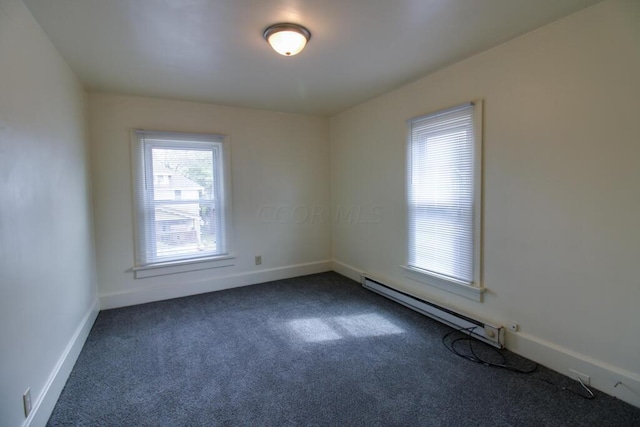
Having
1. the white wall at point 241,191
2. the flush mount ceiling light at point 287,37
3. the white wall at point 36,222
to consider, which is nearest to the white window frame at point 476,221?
the flush mount ceiling light at point 287,37

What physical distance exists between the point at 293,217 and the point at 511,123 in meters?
3.05

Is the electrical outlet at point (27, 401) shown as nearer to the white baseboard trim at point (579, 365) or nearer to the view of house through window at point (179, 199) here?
the view of house through window at point (179, 199)

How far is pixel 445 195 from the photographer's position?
296cm

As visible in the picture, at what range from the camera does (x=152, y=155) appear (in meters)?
3.67

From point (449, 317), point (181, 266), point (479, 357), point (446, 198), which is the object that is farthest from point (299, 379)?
point (181, 266)

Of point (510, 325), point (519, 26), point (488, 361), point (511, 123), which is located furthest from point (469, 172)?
point (488, 361)

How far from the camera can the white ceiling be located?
1.89 m

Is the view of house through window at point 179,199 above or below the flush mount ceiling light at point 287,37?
below

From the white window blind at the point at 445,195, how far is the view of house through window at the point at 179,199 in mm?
2474

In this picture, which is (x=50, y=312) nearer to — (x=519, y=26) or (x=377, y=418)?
(x=377, y=418)

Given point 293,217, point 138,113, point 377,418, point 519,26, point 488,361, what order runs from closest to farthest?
point 377,418 < point 519,26 < point 488,361 < point 138,113 < point 293,217

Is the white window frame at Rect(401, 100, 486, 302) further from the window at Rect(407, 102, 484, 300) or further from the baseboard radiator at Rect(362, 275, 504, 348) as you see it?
the baseboard radiator at Rect(362, 275, 504, 348)

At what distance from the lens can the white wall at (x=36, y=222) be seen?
1509 mm

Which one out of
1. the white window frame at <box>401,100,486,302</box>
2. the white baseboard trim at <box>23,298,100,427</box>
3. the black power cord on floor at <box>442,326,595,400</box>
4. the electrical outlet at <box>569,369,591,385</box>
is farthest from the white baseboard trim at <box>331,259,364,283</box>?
the white baseboard trim at <box>23,298,100,427</box>
